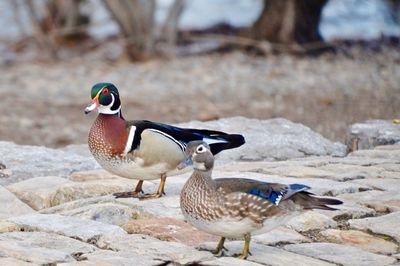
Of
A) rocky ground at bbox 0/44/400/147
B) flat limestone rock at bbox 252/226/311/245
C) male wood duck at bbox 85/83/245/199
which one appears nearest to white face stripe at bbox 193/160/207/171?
flat limestone rock at bbox 252/226/311/245

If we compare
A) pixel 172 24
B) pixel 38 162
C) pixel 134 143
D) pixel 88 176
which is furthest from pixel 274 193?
pixel 172 24

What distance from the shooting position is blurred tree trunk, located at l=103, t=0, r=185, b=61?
13.1m

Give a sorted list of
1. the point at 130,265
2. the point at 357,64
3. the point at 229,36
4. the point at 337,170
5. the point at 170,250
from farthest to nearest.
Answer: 1. the point at 229,36
2. the point at 357,64
3. the point at 337,170
4. the point at 170,250
5. the point at 130,265

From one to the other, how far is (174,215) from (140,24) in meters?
8.60

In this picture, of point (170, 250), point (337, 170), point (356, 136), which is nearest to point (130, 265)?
point (170, 250)

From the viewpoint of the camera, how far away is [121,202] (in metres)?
5.00

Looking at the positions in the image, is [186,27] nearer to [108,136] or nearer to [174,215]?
[108,136]

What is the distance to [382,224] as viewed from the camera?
468 centimetres

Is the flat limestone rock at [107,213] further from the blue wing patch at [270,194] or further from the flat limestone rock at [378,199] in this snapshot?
the flat limestone rock at [378,199]

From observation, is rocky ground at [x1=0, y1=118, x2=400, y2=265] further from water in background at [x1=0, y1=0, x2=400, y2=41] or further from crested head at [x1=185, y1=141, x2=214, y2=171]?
water in background at [x1=0, y1=0, x2=400, y2=41]

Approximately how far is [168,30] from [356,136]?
21.9 ft

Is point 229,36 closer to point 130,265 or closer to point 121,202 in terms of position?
point 121,202

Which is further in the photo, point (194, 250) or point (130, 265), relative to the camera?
point (194, 250)

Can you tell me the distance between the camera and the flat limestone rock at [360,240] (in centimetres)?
436
